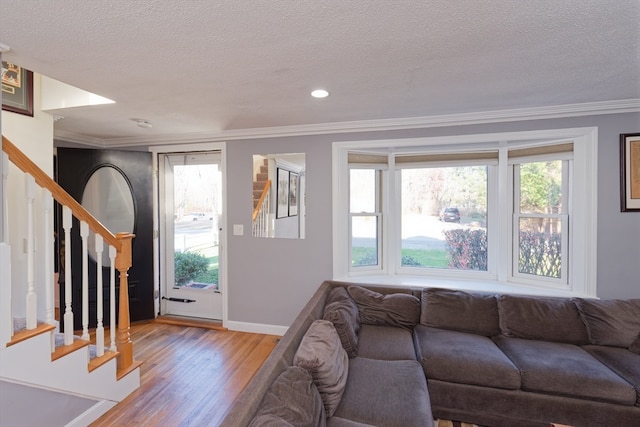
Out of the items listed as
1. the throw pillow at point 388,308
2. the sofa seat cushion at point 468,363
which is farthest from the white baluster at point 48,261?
the sofa seat cushion at point 468,363

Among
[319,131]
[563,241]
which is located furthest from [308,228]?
[563,241]

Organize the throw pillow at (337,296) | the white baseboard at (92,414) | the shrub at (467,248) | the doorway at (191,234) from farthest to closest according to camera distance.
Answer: the doorway at (191,234)
the shrub at (467,248)
the throw pillow at (337,296)
the white baseboard at (92,414)

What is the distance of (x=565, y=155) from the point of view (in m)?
2.67

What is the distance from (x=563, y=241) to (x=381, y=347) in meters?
2.06

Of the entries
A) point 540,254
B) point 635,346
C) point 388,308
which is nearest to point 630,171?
point 540,254

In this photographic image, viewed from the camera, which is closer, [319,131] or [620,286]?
[620,286]

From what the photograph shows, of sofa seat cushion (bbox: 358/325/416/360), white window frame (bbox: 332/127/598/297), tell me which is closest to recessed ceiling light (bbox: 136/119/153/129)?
white window frame (bbox: 332/127/598/297)

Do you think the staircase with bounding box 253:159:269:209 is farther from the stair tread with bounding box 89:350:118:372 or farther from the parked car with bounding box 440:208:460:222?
the parked car with bounding box 440:208:460:222

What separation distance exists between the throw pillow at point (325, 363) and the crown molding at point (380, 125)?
2.07 meters

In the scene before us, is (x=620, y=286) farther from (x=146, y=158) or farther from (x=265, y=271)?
(x=146, y=158)

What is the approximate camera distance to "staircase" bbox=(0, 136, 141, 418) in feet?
5.27

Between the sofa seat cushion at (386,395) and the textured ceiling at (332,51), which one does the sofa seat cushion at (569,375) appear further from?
the textured ceiling at (332,51)

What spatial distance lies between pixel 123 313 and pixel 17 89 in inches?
78.6

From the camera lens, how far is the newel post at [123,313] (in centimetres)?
236
